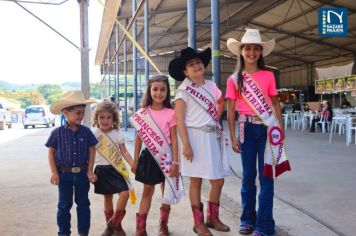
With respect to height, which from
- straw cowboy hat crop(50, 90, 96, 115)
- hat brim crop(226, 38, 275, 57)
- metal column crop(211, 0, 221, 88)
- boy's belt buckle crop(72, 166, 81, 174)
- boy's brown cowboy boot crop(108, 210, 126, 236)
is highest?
metal column crop(211, 0, 221, 88)

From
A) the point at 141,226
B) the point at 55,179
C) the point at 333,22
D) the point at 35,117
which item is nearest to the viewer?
the point at 55,179

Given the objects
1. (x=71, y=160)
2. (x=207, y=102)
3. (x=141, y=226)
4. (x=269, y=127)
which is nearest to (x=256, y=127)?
(x=269, y=127)

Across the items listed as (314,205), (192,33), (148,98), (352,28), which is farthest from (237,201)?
(352,28)

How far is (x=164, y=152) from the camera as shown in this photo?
325cm

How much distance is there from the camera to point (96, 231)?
3525mm

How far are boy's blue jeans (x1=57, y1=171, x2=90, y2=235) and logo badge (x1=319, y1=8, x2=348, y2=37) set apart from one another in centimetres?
1137

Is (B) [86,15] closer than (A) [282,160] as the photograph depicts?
No

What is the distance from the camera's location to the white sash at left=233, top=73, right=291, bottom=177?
312 cm

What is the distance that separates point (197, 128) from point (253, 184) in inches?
26.1

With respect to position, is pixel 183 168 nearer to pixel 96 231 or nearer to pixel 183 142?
pixel 183 142

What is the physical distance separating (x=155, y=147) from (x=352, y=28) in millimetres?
21557

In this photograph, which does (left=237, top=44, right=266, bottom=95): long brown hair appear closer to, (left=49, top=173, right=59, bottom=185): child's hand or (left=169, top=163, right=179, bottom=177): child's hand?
(left=169, top=163, right=179, bottom=177): child's hand

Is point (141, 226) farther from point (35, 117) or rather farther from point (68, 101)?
point (35, 117)

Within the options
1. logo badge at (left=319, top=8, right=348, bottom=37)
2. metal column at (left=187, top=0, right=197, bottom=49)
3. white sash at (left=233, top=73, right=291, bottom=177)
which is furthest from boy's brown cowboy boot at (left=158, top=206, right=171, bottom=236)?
logo badge at (left=319, top=8, right=348, bottom=37)
